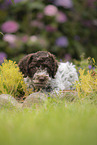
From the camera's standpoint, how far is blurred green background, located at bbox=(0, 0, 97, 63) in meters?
6.15

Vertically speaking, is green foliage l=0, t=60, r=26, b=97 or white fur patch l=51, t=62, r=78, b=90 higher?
white fur patch l=51, t=62, r=78, b=90

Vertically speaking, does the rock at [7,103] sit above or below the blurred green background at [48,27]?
below

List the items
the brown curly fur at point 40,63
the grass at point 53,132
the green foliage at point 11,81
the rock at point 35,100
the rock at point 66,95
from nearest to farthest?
the grass at point 53,132 < the rock at point 35,100 < the rock at point 66,95 < the brown curly fur at point 40,63 < the green foliage at point 11,81

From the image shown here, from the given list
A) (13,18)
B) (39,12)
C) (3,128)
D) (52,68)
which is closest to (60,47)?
(39,12)

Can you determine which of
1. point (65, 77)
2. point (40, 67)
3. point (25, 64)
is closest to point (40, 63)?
point (40, 67)

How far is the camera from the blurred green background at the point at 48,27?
6.15 metres

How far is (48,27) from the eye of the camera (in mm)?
6531

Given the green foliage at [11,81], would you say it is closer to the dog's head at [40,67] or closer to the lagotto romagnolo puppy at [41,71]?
the lagotto romagnolo puppy at [41,71]

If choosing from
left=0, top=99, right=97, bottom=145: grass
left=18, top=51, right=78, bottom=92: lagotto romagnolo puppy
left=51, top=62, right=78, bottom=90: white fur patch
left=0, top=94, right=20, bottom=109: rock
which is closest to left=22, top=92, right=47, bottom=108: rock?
left=0, top=94, right=20, bottom=109: rock

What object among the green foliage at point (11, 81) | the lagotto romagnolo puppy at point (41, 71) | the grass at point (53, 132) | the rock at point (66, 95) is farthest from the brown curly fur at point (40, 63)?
the grass at point (53, 132)

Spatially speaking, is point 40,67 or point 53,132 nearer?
point 53,132

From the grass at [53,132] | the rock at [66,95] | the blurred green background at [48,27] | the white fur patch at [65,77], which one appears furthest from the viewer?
the blurred green background at [48,27]

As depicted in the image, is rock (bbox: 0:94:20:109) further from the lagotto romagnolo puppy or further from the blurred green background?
the blurred green background

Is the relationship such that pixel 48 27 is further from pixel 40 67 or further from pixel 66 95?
pixel 66 95
